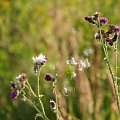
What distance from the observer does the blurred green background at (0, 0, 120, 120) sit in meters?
2.91

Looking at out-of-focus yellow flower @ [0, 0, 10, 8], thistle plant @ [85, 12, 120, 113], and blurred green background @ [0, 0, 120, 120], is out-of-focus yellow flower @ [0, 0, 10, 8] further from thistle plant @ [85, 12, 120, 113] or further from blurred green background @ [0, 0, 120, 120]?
thistle plant @ [85, 12, 120, 113]

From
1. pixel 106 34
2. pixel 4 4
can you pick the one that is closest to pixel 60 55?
pixel 106 34

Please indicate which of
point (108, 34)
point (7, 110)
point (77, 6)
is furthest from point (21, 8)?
point (108, 34)

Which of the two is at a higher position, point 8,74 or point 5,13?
point 5,13

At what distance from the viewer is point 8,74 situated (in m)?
4.25

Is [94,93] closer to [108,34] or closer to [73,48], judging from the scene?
[73,48]

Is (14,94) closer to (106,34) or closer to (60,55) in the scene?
(106,34)

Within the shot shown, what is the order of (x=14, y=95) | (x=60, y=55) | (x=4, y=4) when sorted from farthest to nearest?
(x=4, y=4) < (x=60, y=55) < (x=14, y=95)

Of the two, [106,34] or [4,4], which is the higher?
[4,4]

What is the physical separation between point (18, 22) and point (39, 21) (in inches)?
19.0

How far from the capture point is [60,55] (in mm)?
3285

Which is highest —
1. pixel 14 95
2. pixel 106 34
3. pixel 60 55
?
pixel 60 55

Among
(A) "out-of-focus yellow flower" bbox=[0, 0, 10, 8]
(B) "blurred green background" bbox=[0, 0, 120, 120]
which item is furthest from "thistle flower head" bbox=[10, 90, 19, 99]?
(A) "out-of-focus yellow flower" bbox=[0, 0, 10, 8]

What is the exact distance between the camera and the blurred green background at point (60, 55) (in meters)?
2.91
